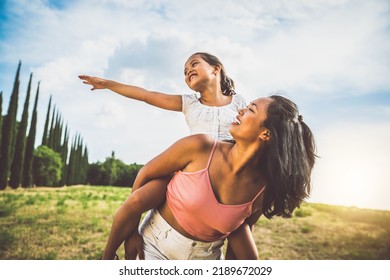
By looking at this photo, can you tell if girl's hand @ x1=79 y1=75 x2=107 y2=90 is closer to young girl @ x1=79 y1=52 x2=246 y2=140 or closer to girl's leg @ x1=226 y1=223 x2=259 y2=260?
young girl @ x1=79 y1=52 x2=246 y2=140

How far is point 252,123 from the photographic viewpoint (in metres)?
1.22

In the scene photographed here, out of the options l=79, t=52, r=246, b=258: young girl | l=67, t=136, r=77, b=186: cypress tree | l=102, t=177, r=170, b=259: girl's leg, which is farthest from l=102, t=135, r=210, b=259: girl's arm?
l=67, t=136, r=77, b=186: cypress tree

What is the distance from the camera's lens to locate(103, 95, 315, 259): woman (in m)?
1.15

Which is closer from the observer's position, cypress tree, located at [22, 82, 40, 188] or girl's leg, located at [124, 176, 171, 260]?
girl's leg, located at [124, 176, 171, 260]

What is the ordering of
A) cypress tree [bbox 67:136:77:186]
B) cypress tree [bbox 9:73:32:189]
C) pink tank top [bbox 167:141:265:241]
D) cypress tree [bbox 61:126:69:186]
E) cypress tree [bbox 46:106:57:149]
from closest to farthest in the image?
1. pink tank top [bbox 167:141:265:241]
2. cypress tree [bbox 9:73:32:189]
3. cypress tree [bbox 46:106:57:149]
4. cypress tree [bbox 61:126:69:186]
5. cypress tree [bbox 67:136:77:186]

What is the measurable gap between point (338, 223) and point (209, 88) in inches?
244

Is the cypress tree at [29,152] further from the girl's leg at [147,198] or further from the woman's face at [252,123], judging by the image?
the woman's face at [252,123]

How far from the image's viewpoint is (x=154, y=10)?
11.3ft

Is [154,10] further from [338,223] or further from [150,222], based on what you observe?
[338,223]

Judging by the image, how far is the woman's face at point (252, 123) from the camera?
1219 millimetres

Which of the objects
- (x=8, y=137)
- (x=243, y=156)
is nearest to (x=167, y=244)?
(x=243, y=156)

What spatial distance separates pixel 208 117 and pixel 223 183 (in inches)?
27.4

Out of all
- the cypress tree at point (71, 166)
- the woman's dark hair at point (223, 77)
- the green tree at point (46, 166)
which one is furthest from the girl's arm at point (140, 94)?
→ the cypress tree at point (71, 166)

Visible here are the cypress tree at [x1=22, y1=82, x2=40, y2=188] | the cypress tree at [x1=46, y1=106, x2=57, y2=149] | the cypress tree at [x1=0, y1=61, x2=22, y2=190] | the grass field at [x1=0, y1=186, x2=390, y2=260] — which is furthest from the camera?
the cypress tree at [x1=46, y1=106, x2=57, y2=149]
